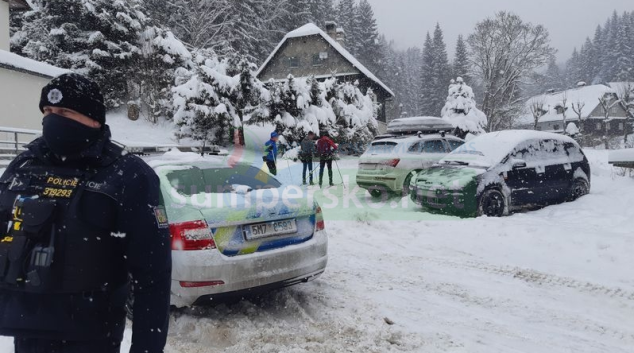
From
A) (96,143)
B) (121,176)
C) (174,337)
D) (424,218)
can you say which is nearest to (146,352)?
(121,176)

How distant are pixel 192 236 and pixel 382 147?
8.02 meters

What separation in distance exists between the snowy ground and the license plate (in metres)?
0.82

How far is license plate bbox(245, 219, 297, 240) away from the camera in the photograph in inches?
149

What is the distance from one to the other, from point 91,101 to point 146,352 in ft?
3.47

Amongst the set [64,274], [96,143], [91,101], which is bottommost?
[64,274]

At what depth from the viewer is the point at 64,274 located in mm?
1590

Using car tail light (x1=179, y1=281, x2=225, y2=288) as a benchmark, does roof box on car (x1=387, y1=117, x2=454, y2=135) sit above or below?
above

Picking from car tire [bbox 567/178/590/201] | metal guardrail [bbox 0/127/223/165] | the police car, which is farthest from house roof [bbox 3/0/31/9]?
car tire [bbox 567/178/590/201]

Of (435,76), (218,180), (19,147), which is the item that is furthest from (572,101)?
(218,180)

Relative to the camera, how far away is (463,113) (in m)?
31.0

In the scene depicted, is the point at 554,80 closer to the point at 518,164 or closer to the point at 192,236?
the point at 518,164

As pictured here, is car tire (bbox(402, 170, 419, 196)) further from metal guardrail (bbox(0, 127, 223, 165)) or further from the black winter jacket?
the black winter jacket

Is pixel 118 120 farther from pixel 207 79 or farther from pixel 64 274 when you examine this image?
pixel 64 274

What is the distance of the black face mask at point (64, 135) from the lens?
1.67m
